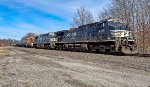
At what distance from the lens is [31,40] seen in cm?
5828

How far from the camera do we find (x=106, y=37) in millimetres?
23656

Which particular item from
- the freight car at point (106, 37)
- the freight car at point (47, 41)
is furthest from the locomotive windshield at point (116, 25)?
the freight car at point (47, 41)

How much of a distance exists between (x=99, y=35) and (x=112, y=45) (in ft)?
9.47

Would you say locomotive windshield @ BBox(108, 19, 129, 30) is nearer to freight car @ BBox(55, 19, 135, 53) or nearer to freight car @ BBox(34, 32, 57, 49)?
freight car @ BBox(55, 19, 135, 53)

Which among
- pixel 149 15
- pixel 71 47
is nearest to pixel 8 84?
pixel 71 47

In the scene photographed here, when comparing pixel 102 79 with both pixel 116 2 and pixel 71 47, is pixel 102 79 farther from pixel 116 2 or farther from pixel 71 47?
pixel 116 2

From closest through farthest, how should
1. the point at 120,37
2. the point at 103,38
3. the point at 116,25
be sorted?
the point at 120,37 < the point at 116,25 < the point at 103,38

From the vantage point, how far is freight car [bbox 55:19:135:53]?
73.2ft

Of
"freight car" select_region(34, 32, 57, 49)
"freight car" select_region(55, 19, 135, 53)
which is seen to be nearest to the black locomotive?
"freight car" select_region(55, 19, 135, 53)

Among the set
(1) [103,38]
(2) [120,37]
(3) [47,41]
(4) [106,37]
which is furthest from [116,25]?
(3) [47,41]

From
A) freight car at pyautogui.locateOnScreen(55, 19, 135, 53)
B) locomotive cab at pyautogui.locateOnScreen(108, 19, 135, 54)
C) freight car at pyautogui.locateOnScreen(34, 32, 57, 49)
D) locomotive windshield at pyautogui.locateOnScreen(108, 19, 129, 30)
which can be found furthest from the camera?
freight car at pyautogui.locateOnScreen(34, 32, 57, 49)

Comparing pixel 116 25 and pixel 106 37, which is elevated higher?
pixel 116 25

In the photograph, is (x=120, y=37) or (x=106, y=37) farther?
(x=106, y=37)

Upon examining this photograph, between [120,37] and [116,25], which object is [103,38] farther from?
[120,37]
